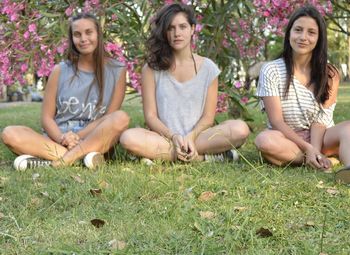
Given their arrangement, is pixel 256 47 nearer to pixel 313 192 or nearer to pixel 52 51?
pixel 52 51

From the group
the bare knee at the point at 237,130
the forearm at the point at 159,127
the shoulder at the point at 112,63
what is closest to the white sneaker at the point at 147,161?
the forearm at the point at 159,127

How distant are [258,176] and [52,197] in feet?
3.63

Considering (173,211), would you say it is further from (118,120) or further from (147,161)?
(118,120)

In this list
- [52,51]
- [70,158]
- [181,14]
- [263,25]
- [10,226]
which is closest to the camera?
[10,226]

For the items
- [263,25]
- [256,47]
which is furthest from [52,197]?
[256,47]

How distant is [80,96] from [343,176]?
1.88 m

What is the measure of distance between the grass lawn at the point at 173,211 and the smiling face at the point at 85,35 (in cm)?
95

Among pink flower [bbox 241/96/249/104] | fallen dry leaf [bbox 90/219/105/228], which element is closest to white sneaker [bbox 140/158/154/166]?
fallen dry leaf [bbox 90/219/105/228]

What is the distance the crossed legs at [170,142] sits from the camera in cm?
338

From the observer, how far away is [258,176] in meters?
2.89

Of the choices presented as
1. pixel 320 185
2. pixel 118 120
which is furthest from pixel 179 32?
pixel 320 185

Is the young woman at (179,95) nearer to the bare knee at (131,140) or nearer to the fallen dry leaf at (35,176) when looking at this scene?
the bare knee at (131,140)

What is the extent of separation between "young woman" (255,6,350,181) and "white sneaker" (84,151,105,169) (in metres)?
0.99

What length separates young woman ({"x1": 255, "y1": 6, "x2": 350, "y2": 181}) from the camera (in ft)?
10.9
